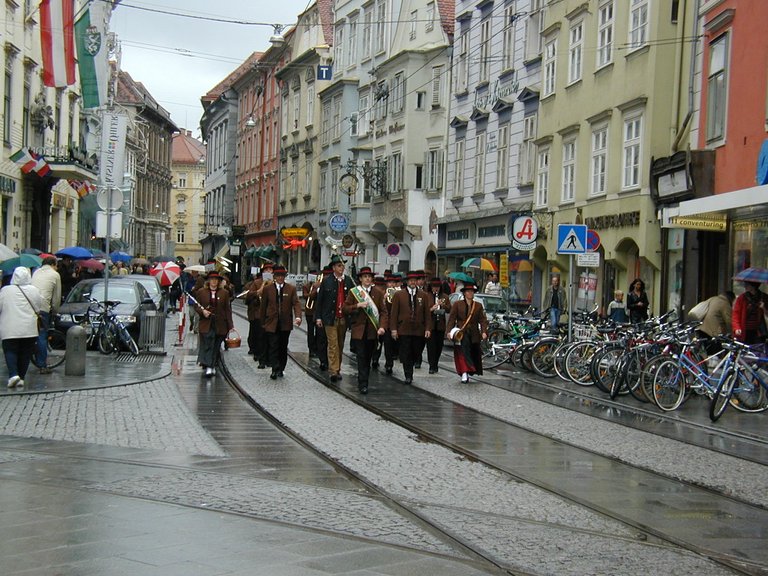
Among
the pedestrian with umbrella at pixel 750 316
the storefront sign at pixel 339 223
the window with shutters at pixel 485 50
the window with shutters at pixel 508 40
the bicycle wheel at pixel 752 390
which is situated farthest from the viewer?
the storefront sign at pixel 339 223

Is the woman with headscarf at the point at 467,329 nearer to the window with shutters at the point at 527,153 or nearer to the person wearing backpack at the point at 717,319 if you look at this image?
the person wearing backpack at the point at 717,319

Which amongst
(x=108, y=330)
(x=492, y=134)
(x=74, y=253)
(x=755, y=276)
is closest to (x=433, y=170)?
(x=492, y=134)

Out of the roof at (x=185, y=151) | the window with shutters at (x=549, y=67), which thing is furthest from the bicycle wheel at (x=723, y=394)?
the roof at (x=185, y=151)

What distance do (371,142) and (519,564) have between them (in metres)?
47.2

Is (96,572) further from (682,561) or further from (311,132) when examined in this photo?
(311,132)

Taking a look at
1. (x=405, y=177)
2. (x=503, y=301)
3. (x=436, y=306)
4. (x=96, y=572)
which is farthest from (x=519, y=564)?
(x=405, y=177)

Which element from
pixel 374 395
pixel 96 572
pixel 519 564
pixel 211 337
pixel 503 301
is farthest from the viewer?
pixel 503 301

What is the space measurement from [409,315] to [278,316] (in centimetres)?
224

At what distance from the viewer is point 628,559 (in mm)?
6891

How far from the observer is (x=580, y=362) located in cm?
1966

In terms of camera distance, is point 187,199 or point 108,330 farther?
point 187,199

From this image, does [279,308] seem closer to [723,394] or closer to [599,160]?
[723,394]

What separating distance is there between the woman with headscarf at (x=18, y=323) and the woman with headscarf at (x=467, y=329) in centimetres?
673

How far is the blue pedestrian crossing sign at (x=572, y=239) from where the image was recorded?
21.2m
